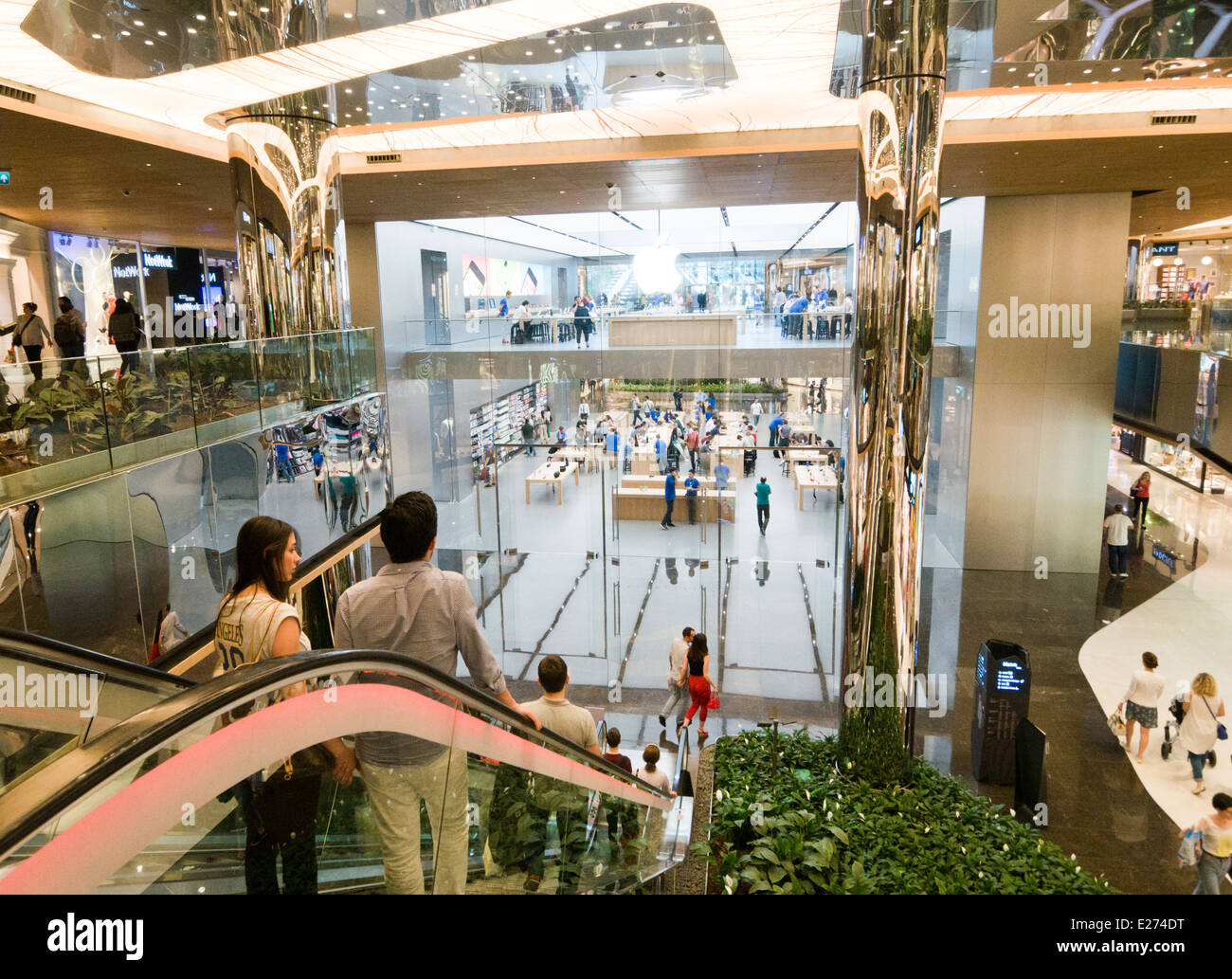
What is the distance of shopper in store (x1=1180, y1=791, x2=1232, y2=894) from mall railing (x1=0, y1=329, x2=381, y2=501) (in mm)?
7111

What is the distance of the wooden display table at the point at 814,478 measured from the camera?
14.6 m

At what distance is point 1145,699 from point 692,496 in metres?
7.80

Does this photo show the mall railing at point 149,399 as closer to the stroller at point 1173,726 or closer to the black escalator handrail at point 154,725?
the black escalator handrail at point 154,725

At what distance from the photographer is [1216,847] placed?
5.14 m

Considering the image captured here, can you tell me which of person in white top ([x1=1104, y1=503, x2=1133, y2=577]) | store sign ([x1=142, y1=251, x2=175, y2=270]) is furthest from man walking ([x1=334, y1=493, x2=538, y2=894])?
store sign ([x1=142, y1=251, x2=175, y2=270])

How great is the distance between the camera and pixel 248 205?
20.3ft

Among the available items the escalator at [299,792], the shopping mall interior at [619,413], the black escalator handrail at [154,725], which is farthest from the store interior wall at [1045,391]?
the black escalator handrail at [154,725]

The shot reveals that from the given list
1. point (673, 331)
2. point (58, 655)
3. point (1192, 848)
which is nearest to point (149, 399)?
point (58, 655)

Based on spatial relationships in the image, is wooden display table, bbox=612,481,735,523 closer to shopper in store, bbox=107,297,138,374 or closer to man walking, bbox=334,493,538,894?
shopper in store, bbox=107,297,138,374

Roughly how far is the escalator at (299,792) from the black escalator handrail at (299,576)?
5.55ft
